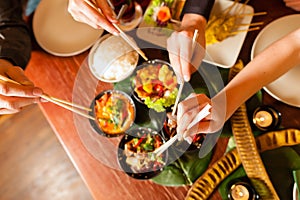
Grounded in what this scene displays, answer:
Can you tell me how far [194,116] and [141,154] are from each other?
314 mm

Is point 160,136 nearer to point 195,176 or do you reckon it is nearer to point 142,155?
point 142,155

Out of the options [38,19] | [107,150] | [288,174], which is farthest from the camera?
[38,19]

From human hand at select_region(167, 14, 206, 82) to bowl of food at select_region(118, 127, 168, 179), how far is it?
11.2 inches

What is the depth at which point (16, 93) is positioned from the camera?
129 cm

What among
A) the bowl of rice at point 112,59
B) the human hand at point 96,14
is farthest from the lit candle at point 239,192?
the human hand at point 96,14

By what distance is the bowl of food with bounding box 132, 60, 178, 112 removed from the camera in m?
1.45

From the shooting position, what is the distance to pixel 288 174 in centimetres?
142

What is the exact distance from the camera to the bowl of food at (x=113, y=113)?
152cm

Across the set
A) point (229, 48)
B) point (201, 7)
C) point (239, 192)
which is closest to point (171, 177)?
point (239, 192)

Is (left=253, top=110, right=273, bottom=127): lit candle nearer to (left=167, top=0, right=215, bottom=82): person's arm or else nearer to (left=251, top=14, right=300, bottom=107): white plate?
(left=251, top=14, right=300, bottom=107): white plate

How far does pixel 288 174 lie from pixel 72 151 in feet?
2.90

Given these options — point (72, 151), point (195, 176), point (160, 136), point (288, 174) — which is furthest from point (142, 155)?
point (288, 174)

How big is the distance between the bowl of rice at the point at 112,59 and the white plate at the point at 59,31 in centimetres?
8

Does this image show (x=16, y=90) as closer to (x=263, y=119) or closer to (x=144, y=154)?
(x=144, y=154)
